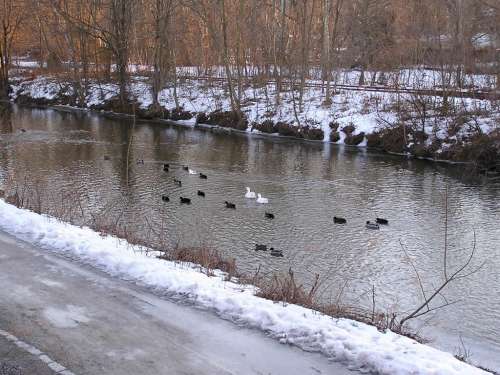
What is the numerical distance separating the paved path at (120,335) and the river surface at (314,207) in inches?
139

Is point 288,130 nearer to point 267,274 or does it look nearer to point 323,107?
point 323,107

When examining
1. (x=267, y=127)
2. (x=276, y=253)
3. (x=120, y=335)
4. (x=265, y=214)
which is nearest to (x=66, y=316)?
(x=120, y=335)

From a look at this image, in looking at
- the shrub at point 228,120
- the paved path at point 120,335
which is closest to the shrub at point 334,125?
the shrub at point 228,120

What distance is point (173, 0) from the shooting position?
139 feet

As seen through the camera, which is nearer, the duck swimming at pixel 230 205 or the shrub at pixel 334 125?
the duck swimming at pixel 230 205

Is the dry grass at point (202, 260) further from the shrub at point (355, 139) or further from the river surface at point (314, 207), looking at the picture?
the shrub at point (355, 139)

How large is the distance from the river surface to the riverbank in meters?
1.55

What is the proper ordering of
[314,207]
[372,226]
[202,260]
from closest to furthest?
[202,260], [372,226], [314,207]

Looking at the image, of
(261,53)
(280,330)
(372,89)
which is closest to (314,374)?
(280,330)

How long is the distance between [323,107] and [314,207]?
18.5 meters

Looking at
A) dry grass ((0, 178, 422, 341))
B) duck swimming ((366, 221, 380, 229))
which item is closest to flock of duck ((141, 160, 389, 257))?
duck swimming ((366, 221, 380, 229))

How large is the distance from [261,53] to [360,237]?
28.0 meters

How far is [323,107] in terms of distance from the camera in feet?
120

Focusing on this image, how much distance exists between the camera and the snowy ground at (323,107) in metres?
30.5
